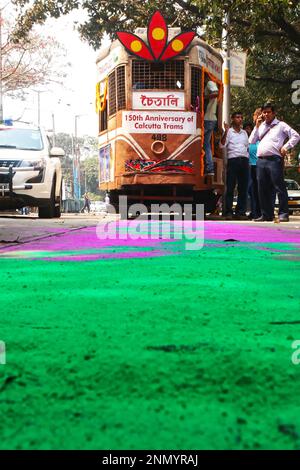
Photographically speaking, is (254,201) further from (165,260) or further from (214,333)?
(214,333)

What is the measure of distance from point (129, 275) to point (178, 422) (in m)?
2.44

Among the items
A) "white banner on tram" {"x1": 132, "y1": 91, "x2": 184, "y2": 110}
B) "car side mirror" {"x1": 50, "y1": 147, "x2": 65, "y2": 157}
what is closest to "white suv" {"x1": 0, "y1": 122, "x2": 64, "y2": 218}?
"car side mirror" {"x1": 50, "y1": 147, "x2": 65, "y2": 157}

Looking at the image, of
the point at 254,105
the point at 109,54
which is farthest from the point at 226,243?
the point at 254,105

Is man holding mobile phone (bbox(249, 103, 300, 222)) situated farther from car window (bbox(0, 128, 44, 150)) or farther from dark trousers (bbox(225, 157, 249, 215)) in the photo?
car window (bbox(0, 128, 44, 150))

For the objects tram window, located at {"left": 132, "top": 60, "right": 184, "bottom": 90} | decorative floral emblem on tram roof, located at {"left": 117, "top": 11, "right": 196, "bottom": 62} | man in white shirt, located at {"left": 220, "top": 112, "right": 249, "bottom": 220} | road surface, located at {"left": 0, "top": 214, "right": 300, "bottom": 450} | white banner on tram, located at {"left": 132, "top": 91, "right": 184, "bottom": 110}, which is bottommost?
road surface, located at {"left": 0, "top": 214, "right": 300, "bottom": 450}

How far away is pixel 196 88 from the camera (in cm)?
1268

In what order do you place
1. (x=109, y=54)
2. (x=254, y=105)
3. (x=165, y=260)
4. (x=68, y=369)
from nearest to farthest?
(x=68, y=369), (x=165, y=260), (x=109, y=54), (x=254, y=105)

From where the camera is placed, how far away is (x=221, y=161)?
13.7 metres

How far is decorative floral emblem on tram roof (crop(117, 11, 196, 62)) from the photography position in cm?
1243

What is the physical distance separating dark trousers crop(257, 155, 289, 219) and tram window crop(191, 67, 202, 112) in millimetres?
2433

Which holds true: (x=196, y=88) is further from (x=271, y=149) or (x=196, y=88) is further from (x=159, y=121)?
(x=271, y=149)

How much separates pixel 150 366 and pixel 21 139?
38.3ft

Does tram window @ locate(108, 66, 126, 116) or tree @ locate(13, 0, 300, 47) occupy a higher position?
tree @ locate(13, 0, 300, 47)

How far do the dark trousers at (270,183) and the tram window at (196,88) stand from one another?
95.8 inches
